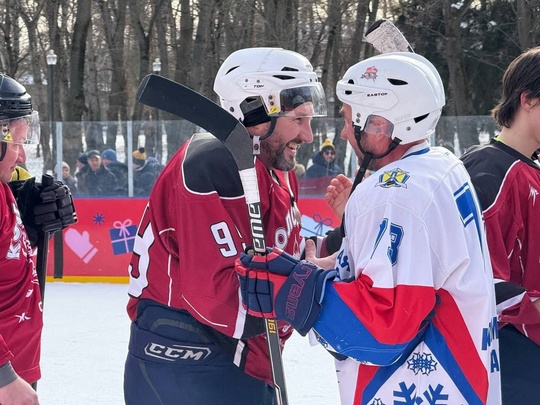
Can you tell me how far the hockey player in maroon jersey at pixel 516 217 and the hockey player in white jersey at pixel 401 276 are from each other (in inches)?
14.3

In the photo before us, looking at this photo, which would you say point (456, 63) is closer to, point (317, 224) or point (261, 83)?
point (317, 224)

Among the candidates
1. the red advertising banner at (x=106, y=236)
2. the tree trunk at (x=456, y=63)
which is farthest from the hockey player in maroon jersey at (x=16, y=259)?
the tree trunk at (x=456, y=63)

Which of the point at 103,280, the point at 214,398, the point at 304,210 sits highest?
the point at 214,398

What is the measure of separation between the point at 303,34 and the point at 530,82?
20878 mm

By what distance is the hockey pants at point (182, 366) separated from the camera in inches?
89.9

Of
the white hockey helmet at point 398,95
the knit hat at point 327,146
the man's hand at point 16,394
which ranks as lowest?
the knit hat at point 327,146

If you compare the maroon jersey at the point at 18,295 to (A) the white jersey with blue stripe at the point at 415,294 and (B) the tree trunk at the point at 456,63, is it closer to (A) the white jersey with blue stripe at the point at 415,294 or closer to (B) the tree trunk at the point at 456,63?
(A) the white jersey with blue stripe at the point at 415,294

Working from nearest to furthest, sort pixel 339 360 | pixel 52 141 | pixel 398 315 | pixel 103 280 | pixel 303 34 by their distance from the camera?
1. pixel 398 315
2. pixel 339 360
3. pixel 103 280
4. pixel 52 141
5. pixel 303 34

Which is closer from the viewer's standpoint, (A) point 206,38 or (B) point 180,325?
(B) point 180,325

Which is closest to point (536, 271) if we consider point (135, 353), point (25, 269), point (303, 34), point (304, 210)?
point (135, 353)

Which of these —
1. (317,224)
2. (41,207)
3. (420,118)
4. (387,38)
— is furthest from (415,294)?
(317,224)

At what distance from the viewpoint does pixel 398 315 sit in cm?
171

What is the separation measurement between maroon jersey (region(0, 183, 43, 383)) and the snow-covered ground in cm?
197

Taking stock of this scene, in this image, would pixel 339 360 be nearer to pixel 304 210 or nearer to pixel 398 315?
pixel 398 315
